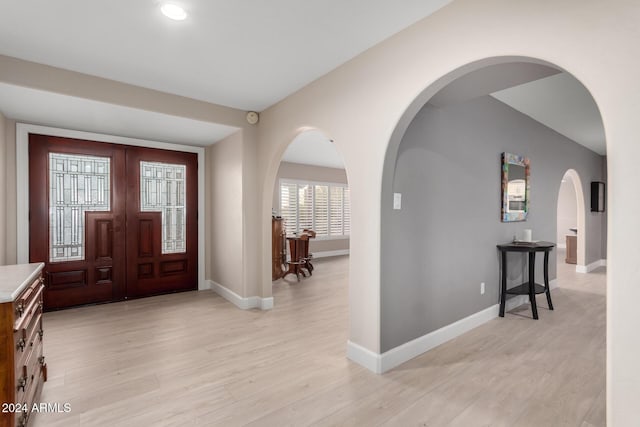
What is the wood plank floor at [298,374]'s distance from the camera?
1922 millimetres

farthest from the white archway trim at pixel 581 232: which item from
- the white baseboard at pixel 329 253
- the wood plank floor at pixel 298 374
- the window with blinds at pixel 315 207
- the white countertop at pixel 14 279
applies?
the white countertop at pixel 14 279

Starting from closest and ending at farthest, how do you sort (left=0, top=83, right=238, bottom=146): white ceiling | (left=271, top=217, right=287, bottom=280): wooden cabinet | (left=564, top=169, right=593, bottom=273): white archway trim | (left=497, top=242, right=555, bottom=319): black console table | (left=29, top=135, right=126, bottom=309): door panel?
(left=0, top=83, right=238, bottom=146): white ceiling
(left=497, top=242, right=555, bottom=319): black console table
(left=29, top=135, right=126, bottom=309): door panel
(left=271, top=217, right=287, bottom=280): wooden cabinet
(left=564, top=169, right=593, bottom=273): white archway trim

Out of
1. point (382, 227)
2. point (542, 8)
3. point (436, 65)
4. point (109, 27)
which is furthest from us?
point (382, 227)

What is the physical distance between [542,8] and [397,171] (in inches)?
51.7

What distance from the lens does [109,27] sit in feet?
7.13

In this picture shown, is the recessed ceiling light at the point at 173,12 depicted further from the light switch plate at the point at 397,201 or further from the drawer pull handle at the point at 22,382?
the drawer pull handle at the point at 22,382

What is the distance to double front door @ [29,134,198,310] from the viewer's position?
3.82 meters

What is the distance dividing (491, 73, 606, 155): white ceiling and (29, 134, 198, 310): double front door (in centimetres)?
445

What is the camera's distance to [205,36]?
229 centimetres

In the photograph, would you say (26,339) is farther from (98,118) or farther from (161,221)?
(161,221)

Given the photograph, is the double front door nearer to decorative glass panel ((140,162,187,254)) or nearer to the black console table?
decorative glass panel ((140,162,187,254))

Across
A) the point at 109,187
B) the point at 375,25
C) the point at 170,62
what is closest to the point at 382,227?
the point at 375,25

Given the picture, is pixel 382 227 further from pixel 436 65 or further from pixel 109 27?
pixel 109 27

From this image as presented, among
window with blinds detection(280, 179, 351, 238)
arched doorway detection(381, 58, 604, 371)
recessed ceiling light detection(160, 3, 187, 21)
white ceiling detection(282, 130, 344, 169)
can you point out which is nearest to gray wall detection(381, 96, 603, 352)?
arched doorway detection(381, 58, 604, 371)
